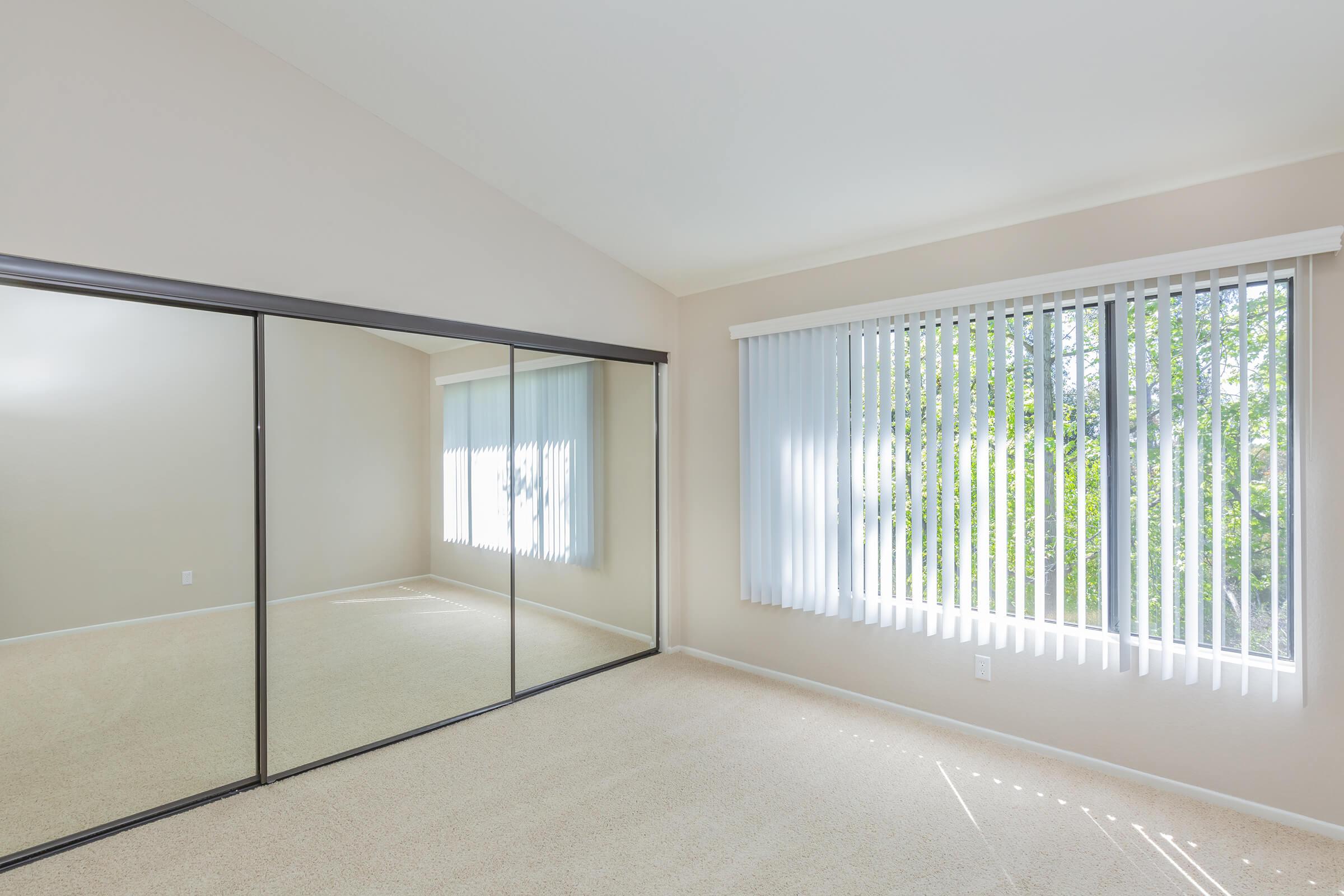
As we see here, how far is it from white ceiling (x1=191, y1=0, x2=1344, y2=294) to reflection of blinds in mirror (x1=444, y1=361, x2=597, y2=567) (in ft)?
3.59

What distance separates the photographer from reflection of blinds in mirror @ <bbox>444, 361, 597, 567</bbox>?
332cm

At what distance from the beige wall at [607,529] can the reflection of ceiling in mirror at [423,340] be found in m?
0.04

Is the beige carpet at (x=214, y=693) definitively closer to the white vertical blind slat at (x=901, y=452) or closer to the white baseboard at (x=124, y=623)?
the white baseboard at (x=124, y=623)

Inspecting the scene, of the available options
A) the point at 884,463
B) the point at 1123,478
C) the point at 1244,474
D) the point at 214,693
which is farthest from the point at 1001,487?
the point at 214,693

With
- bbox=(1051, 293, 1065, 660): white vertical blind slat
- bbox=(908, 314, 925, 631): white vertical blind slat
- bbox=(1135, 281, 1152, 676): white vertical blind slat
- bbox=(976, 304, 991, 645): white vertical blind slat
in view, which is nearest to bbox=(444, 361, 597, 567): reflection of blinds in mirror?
bbox=(908, 314, 925, 631): white vertical blind slat

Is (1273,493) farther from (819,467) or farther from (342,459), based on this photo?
(342,459)

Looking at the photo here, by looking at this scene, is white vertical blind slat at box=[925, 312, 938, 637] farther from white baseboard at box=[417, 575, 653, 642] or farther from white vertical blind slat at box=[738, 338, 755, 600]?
white baseboard at box=[417, 575, 653, 642]

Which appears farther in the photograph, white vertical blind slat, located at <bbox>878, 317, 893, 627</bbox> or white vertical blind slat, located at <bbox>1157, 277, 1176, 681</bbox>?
white vertical blind slat, located at <bbox>878, 317, 893, 627</bbox>

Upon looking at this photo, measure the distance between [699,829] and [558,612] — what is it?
1.58 meters

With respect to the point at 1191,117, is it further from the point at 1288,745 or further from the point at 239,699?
the point at 239,699

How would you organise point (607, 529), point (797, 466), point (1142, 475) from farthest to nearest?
point (607, 529) → point (797, 466) → point (1142, 475)

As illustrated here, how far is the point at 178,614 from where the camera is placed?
2498mm

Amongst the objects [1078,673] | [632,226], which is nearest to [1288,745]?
[1078,673]

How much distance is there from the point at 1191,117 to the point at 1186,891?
2519 mm
